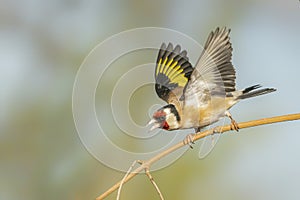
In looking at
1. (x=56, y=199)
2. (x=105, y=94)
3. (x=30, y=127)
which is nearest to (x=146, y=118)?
(x=105, y=94)

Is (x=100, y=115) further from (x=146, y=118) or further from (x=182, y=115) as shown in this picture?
(x=182, y=115)

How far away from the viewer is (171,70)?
4.97ft

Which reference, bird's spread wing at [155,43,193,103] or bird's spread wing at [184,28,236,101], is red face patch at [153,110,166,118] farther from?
bird's spread wing at [155,43,193,103]

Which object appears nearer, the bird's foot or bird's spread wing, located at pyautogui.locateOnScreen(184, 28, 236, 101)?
the bird's foot

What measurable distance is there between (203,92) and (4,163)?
5.36 feet

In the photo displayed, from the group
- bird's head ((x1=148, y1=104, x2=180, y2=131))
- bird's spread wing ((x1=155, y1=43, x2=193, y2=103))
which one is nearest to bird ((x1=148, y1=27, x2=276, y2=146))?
bird's head ((x1=148, y1=104, x2=180, y2=131))

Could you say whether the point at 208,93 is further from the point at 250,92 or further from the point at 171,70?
the point at 171,70

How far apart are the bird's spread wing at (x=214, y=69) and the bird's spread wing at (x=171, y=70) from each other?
0.64ft

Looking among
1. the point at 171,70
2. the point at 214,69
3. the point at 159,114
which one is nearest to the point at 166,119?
the point at 159,114

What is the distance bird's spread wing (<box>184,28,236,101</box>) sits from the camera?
3.88 ft

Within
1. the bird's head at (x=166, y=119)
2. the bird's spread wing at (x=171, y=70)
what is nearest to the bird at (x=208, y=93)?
the bird's head at (x=166, y=119)

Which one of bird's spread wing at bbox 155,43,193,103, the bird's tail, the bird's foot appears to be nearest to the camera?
the bird's foot

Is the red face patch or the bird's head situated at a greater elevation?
the red face patch

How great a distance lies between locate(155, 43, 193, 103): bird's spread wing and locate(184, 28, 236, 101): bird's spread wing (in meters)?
0.19
